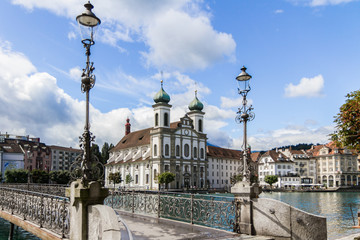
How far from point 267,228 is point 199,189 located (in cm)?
6870

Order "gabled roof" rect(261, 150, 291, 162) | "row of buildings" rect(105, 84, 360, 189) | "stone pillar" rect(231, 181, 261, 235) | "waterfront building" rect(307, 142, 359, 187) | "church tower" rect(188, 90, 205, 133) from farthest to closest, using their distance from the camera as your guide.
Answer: "waterfront building" rect(307, 142, 359, 187) < "gabled roof" rect(261, 150, 291, 162) < "church tower" rect(188, 90, 205, 133) < "row of buildings" rect(105, 84, 360, 189) < "stone pillar" rect(231, 181, 261, 235)

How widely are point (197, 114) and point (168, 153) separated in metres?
15.2

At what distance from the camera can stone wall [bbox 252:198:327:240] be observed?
365 inches

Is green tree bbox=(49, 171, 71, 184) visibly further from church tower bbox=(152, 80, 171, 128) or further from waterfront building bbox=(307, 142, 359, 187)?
waterfront building bbox=(307, 142, 359, 187)

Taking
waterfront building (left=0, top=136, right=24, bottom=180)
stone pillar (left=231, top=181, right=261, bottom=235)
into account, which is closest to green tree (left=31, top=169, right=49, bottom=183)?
waterfront building (left=0, top=136, right=24, bottom=180)

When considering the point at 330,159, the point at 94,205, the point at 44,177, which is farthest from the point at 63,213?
the point at 330,159

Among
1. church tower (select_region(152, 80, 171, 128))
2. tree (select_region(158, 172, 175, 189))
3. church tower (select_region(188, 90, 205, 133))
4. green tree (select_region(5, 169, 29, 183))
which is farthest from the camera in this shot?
church tower (select_region(188, 90, 205, 133))

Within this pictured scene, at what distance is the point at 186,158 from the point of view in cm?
7950

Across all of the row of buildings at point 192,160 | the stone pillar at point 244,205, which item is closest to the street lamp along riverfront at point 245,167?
the stone pillar at point 244,205

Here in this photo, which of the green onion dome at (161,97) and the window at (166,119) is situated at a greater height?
the green onion dome at (161,97)

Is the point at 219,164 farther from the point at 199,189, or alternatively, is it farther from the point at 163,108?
the point at 163,108

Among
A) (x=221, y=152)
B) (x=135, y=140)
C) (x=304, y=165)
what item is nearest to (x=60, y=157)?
(x=135, y=140)

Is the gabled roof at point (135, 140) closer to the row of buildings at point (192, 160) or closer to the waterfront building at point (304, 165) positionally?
the row of buildings at point (192, 160)

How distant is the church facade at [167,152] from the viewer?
75.6 m
